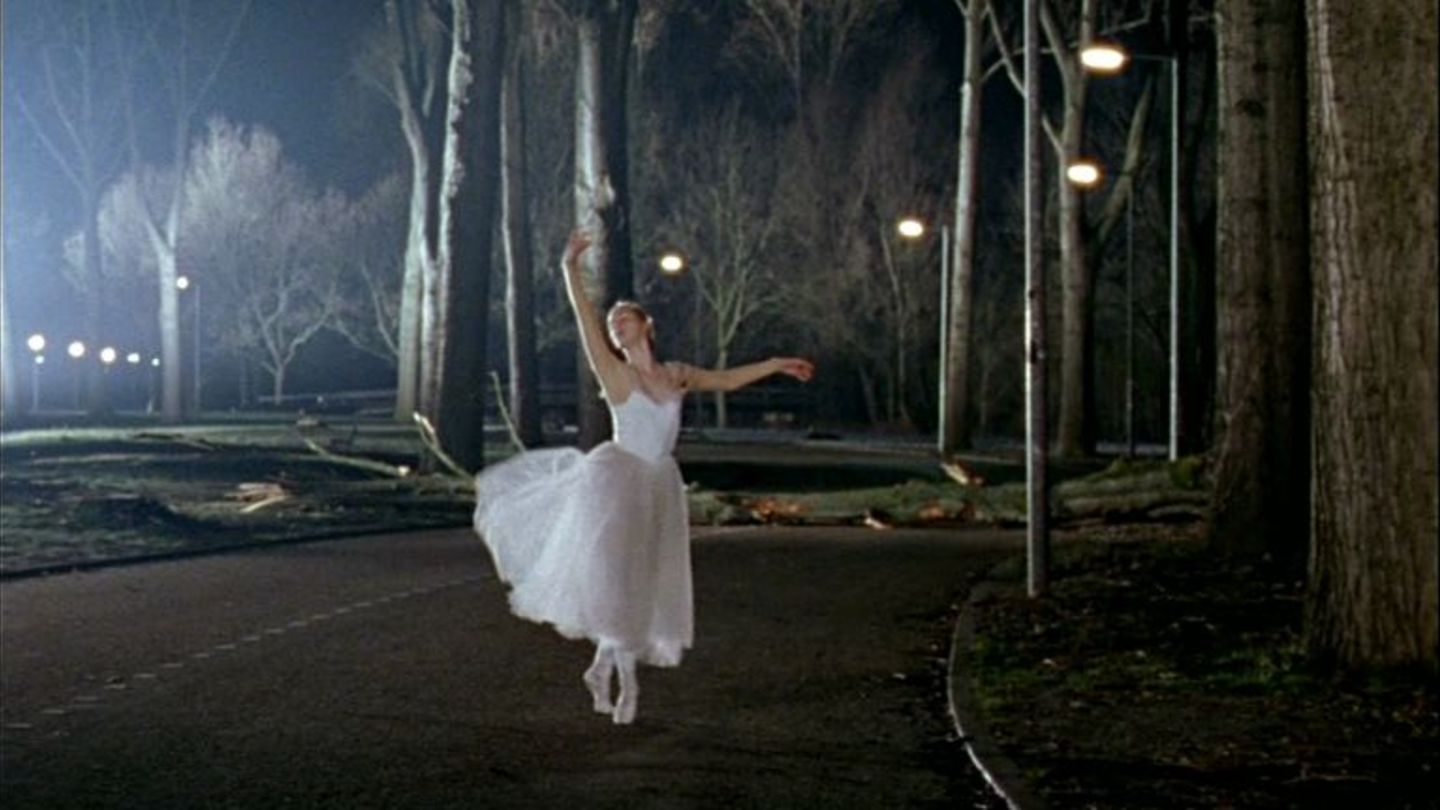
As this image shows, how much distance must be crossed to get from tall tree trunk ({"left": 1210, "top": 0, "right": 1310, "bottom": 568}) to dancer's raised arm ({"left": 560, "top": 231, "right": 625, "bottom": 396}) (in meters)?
9.81

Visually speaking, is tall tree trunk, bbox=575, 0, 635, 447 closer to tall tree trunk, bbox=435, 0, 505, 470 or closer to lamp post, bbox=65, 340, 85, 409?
tall tree trunk, bbox=435, 0, 505, 470

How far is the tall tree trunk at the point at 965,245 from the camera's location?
5034 centimetres

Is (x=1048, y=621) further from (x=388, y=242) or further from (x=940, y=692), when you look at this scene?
(x=388, y=242)

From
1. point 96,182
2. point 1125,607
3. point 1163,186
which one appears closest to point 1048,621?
point 1125,607

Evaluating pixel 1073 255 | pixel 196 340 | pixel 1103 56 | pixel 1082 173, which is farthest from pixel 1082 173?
pixel 196 340

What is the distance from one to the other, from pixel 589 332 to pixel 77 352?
9201 cm

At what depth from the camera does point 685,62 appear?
7888cm

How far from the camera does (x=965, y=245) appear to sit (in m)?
50.8

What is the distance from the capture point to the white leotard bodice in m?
12.2

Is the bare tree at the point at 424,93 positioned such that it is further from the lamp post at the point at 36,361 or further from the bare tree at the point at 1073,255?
the lamp post at the point at 36,361

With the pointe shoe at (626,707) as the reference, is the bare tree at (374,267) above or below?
above

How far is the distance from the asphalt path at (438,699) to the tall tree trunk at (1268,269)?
3.02m

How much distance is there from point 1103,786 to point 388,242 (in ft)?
274

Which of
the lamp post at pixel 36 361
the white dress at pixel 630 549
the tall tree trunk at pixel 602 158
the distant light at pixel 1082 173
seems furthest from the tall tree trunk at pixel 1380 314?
the lamp post at pixel 36 361
